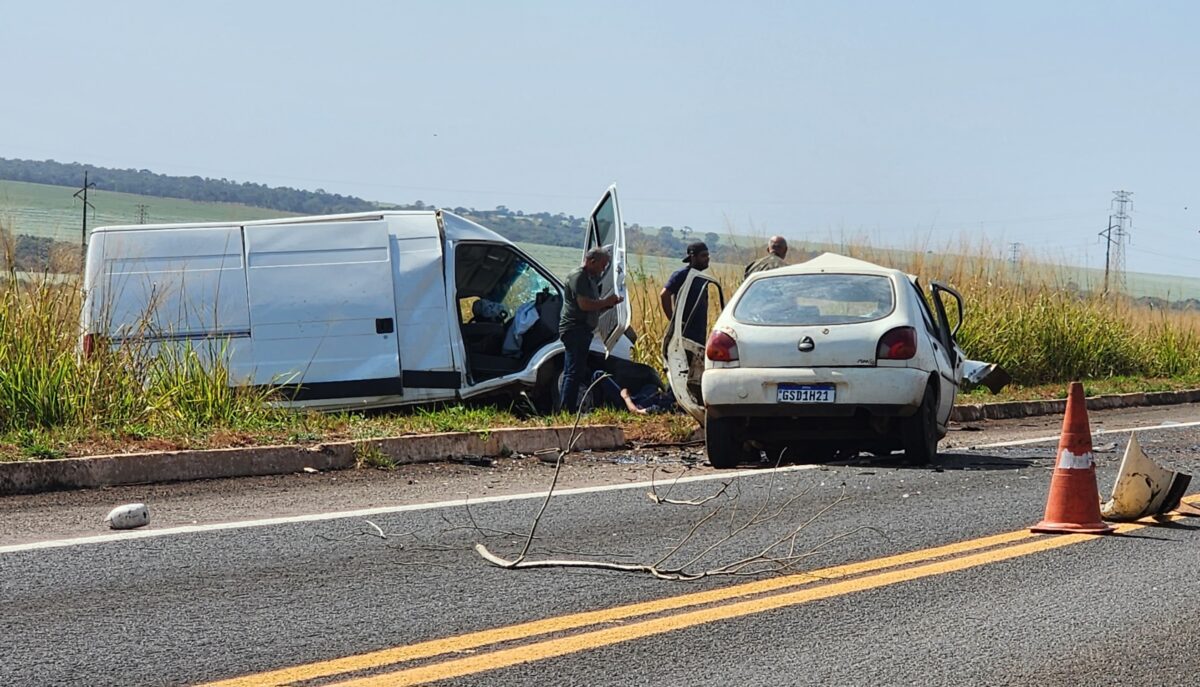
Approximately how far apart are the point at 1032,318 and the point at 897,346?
1148 centimetres

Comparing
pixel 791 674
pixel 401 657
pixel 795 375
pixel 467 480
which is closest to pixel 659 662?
pixel 791 674

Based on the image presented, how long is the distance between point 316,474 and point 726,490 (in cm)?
286

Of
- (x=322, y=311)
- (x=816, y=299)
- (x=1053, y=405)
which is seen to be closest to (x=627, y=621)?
(x=816, y=299)

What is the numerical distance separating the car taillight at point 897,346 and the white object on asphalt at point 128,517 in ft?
17.2

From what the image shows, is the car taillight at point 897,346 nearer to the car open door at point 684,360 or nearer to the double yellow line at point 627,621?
the car open door at point 684,360

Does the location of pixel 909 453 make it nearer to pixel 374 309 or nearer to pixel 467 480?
pixel 467 480

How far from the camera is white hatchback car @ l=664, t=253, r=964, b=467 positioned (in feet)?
34.6

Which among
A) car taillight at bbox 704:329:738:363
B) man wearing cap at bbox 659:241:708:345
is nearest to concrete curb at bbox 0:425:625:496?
man wearing cap at bbox 659:241:708:345

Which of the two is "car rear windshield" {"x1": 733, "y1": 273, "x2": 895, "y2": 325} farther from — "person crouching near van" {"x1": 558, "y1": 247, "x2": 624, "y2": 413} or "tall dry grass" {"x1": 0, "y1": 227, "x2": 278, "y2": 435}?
"tall dry grass" {"x1": 0, "y1": 227, "x2": 278, "y2": 435}

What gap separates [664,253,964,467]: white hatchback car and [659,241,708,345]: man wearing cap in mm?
827

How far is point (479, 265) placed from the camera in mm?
14781

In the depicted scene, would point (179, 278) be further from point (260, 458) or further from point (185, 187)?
point (185, 187)

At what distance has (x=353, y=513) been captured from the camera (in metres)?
8.17

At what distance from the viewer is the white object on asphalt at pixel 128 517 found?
25.2ft
